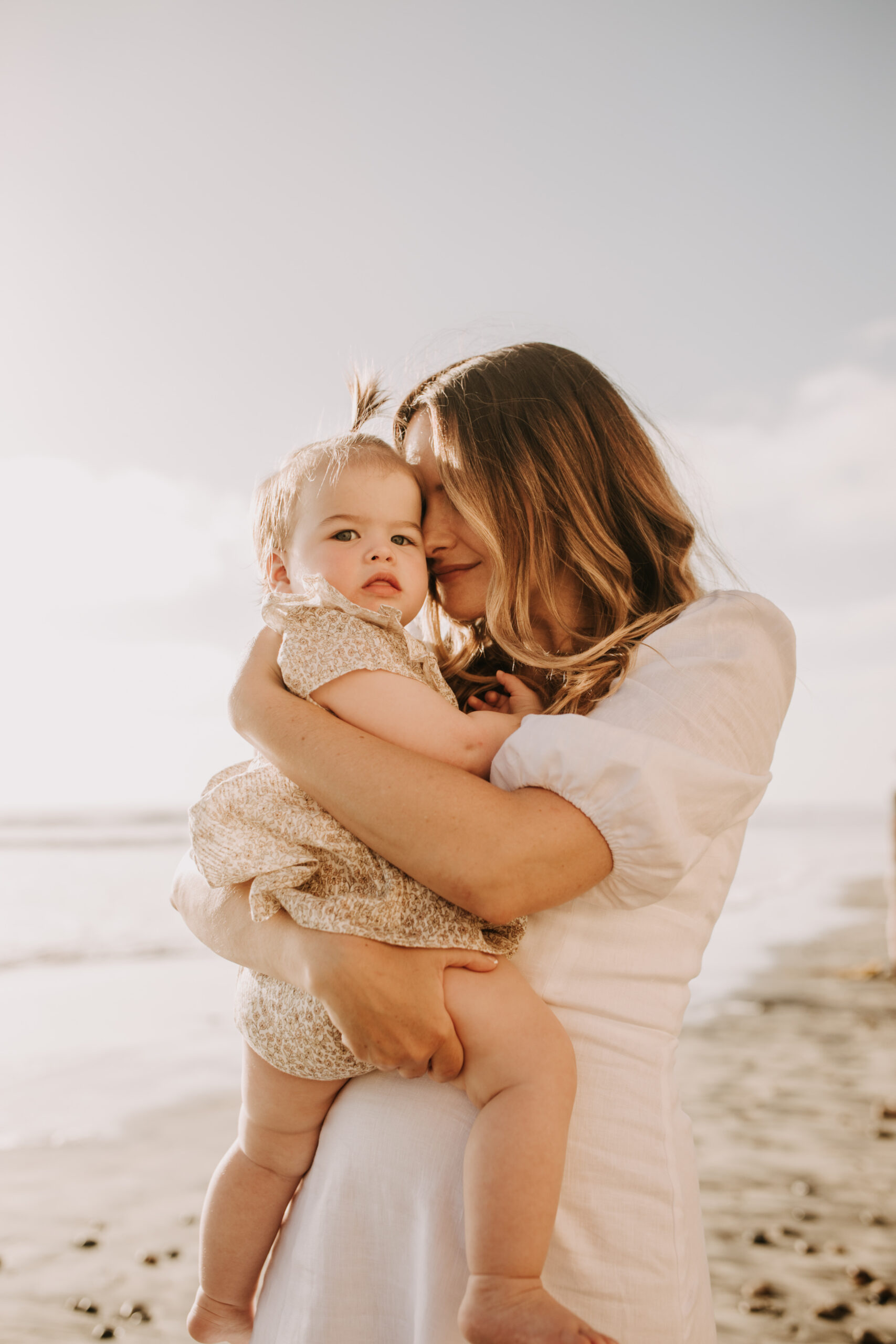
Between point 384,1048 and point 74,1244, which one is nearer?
point 384,1048

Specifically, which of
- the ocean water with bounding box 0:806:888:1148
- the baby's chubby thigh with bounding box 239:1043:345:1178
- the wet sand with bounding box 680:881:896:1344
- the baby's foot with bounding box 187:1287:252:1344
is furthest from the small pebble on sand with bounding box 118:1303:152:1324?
the baby's chubby thigh with bounding box 239:1043:345:1178

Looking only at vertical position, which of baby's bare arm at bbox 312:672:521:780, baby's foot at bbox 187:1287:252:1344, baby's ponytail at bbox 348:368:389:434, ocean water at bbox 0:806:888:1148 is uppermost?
baby's ponytail at bbox 348:368:389:434

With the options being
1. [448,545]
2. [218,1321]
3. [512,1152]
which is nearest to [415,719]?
[448,545]

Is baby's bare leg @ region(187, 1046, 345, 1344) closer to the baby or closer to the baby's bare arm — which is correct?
the baby

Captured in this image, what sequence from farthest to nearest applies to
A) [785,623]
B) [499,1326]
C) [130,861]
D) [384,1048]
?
[130,861], [785,623], [384,1048], [499,1326]

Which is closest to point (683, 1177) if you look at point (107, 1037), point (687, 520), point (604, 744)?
point (604, 744)

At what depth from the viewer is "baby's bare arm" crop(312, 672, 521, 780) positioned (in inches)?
63.2

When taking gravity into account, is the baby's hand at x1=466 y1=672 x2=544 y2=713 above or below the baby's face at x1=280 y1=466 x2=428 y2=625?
below

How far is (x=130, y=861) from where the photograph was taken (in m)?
14.7

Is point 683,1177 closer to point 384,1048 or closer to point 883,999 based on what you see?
point 384,1048

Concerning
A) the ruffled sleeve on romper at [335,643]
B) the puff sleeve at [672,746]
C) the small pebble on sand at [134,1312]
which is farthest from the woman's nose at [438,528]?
the small pebble on sand at [134,1312]

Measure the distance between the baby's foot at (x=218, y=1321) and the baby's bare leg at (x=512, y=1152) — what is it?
0.66m

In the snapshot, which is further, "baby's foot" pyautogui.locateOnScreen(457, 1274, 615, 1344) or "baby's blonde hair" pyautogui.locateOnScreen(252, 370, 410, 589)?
"baby's blonde hair" pyautogui.locateOnScreen(252, 370, 410, 589)

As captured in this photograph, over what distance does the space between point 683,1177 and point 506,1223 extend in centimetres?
40
